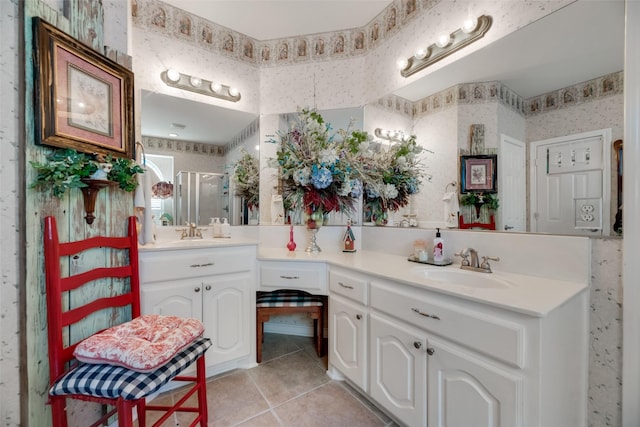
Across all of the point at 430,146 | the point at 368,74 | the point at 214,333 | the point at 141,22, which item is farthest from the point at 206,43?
the point at 214,333

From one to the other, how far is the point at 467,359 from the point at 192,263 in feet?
5.24

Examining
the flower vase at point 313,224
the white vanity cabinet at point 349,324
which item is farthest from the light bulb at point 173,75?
the white vanity cabinet at point 349,324

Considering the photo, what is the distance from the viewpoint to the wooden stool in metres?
1.98

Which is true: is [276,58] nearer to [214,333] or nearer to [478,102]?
[478,102]

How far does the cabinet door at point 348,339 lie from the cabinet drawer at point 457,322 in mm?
214

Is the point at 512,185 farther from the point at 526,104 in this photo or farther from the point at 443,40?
the point at 443,40

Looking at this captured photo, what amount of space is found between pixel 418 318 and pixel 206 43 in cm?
265

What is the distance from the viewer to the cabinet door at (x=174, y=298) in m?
1.58

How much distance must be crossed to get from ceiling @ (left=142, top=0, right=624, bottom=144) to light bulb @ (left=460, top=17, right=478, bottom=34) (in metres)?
0.17

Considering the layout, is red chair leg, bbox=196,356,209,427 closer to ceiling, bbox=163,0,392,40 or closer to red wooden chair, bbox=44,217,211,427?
red wooden chair, bbox=44,217,211,427

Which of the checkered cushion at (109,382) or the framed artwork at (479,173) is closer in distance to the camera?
the checkered cushion at (109,382)

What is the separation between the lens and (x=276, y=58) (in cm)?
248

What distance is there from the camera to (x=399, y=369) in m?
1.32

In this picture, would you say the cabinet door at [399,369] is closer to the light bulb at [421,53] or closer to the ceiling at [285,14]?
the light bulb at [421,53]
